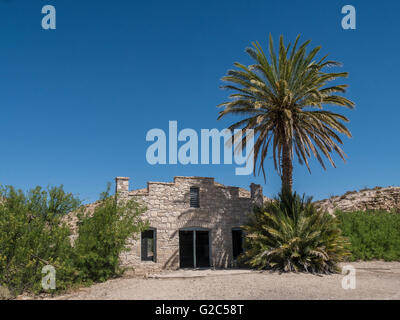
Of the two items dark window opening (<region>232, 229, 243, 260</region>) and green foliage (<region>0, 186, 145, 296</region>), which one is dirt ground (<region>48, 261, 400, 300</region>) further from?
dark window opening (<region>232, 229, 243, 260</region>)

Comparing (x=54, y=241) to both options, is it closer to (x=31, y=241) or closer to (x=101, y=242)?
(x=31, y=241)

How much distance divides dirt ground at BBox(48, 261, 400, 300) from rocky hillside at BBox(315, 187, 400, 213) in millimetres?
10031

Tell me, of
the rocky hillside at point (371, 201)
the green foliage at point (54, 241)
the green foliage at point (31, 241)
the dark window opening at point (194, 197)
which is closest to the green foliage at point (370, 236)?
the rocky hillside at point (371, 201)

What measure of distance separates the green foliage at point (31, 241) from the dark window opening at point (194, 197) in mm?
7071

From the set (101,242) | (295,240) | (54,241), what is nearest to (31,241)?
(54,241)

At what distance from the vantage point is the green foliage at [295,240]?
13.3m

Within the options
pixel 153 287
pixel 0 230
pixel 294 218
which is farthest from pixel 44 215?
pixel 294 218

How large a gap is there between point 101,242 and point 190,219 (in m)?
5.48

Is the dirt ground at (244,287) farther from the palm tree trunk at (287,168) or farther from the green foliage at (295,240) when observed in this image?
the palm tree trunk at (287,168)

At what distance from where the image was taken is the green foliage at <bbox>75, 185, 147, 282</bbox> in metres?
12.5

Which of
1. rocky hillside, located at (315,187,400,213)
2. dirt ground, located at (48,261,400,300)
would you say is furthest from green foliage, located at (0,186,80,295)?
rocky hillside, located at (315,187,400,213)

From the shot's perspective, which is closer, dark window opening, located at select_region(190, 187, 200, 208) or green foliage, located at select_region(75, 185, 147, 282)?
green foliage, located at select_region(75, 185, 147, 282)
